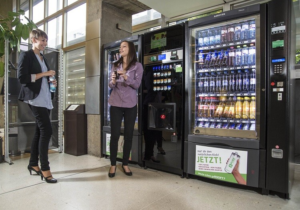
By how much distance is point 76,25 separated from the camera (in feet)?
16.9

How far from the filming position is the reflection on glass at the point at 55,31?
231 inches

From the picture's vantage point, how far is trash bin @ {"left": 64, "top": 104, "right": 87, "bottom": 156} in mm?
3559

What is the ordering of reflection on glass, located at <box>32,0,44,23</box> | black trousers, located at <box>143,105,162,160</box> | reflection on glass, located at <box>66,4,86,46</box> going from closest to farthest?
1. black trousers, located at <box>143,105,162,160</box>
2. reflection on glass, located at <box>66,4,86,46</box>
3. reflection on glass, located at <box>32,0,44,23</box>

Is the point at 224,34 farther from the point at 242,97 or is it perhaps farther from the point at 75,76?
the point at 75,76

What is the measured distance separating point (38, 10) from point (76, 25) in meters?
2.64

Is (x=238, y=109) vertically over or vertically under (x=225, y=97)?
under

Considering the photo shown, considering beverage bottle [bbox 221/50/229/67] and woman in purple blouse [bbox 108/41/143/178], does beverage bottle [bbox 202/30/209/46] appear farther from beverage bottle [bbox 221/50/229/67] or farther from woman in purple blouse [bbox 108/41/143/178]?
woman in purple blouse [bbox 108/41/143/178]

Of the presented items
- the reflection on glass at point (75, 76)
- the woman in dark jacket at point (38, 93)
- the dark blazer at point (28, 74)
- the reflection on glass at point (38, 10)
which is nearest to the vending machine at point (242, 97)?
the woman in dark jacket at point (38, 93)

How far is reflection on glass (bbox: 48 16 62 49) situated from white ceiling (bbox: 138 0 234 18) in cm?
354

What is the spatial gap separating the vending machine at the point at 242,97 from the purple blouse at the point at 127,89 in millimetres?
619

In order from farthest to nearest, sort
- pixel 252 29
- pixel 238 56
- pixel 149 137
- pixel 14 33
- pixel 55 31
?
pixel 55 31, pixel 14 33, pixel 149 137, pixel 238 56, pixel 252 29

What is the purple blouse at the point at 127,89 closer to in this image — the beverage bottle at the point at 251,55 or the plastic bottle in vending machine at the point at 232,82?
the plastic bottle in vending machine at the point at 232,82

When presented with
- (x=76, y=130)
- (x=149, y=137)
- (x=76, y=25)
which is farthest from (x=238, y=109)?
(x=76, y=25)

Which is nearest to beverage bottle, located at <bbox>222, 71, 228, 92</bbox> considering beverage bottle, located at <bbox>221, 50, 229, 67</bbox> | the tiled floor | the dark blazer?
beverage bottle, located at <bbox>221, 50, 229, 67</bbox>
